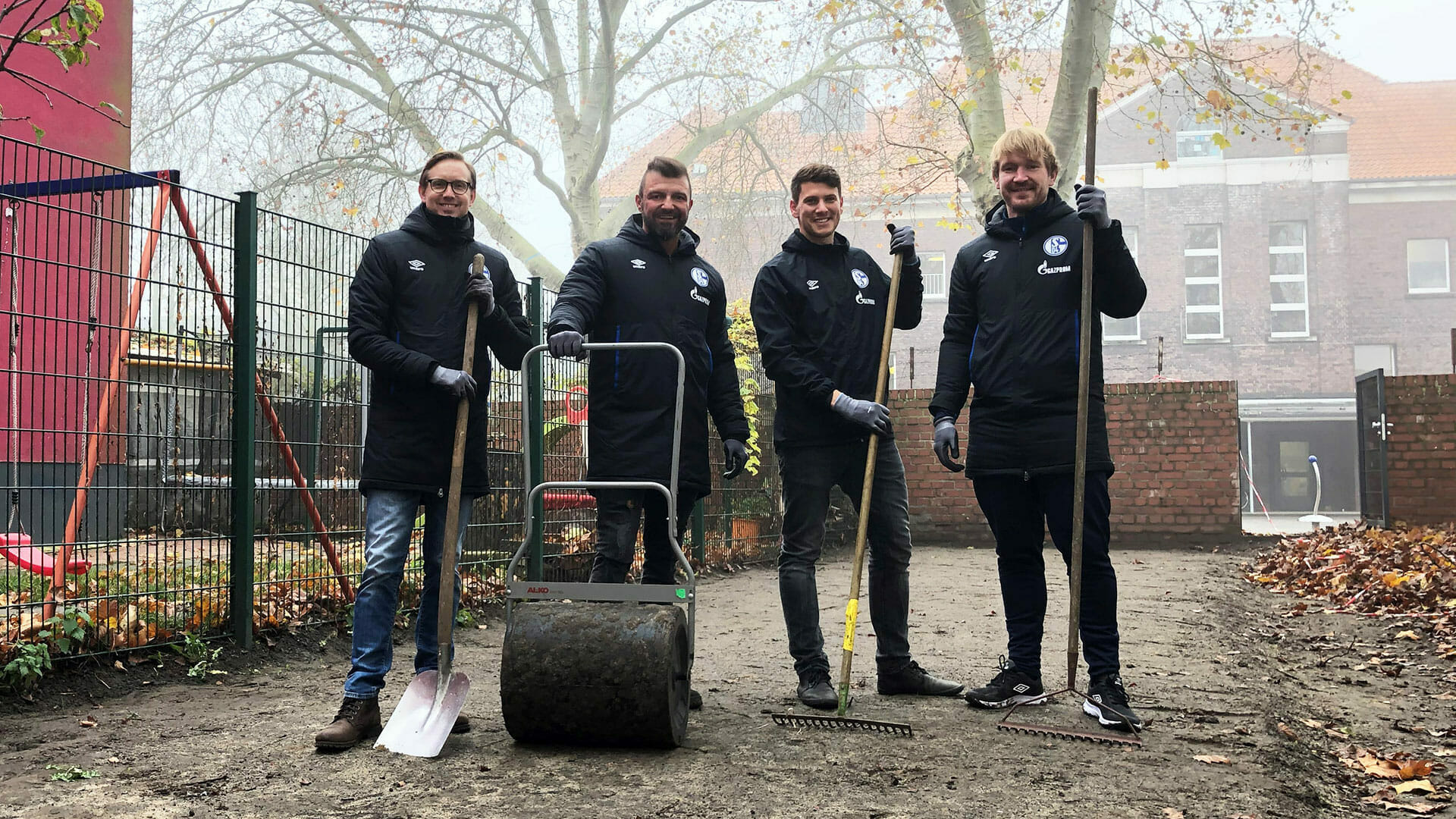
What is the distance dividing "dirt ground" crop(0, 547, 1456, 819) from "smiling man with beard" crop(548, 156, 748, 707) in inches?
28.4

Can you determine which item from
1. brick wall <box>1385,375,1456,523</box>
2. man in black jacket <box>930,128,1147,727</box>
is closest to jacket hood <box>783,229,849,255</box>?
man in black jacket <box>930,128,1147,727</box>

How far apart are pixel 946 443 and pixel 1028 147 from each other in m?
1.07

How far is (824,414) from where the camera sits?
14.1 feet

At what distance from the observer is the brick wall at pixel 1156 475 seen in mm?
11898

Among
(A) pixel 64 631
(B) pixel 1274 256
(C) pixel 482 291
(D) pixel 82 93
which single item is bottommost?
(A) pixel 64 631

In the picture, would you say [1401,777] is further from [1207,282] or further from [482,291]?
[1207,282]

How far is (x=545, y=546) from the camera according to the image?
718cm

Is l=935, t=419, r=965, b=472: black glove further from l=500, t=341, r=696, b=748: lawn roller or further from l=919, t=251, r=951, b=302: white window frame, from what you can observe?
l=919, t=251, r=951, b=302: white window frame

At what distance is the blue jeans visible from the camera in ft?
11.9

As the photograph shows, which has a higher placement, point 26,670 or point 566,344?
point 566,344

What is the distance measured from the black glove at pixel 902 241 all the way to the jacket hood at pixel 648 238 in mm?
716

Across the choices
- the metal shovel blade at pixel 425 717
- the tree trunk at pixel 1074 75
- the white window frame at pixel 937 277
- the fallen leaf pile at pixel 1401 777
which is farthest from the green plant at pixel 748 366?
the white window frame at pixel 937 277

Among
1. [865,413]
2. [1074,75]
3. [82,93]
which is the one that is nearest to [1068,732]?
[865,413]


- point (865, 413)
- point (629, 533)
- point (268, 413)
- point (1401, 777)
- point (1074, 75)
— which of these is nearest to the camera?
point (1401, 777)
